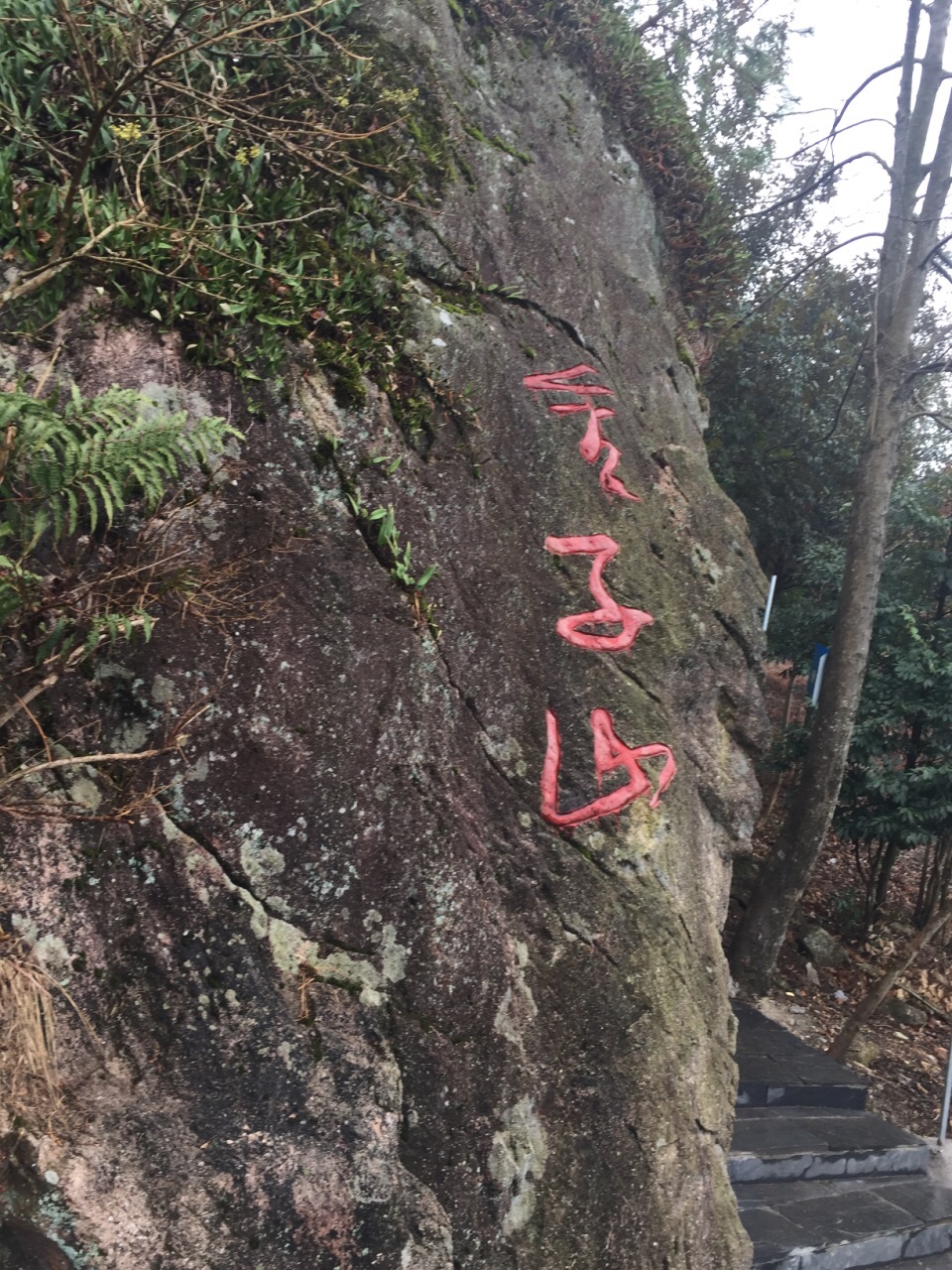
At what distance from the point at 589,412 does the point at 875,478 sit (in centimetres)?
420

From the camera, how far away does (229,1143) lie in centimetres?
234

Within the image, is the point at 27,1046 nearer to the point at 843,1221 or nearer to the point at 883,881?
the point at 843,1221

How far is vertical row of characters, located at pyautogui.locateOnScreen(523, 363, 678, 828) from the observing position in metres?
3.45

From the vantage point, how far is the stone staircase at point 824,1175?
455cm

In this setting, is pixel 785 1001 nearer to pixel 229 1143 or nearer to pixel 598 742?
pixel 598 742

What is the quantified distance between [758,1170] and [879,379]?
6.02 metres

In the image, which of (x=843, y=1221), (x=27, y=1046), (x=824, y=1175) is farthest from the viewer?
(x=824, y=1175)

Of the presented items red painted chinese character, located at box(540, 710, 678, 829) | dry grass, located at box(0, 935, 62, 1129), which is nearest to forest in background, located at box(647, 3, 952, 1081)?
red painted chinese character, located at box(540, 710, 678, 829)

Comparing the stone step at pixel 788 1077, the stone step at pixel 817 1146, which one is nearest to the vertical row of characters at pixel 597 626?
the stone step at pixel 817 1146

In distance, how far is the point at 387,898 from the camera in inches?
107

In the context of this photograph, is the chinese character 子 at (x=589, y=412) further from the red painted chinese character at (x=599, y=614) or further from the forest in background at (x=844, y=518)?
the forest in background at (x=844, y=518)

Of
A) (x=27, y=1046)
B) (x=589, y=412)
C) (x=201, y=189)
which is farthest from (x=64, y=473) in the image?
(x=589, y=412)

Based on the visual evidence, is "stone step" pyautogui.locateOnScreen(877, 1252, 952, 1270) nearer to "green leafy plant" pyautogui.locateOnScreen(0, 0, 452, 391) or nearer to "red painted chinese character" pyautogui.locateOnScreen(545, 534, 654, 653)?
"red painted chinese character" pyautogui.locateOnScreen(545, 534, 654, 653)

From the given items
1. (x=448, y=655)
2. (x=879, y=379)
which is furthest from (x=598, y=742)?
(x=879, y=379)
